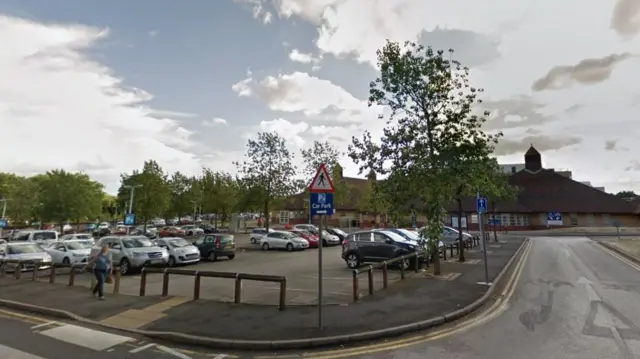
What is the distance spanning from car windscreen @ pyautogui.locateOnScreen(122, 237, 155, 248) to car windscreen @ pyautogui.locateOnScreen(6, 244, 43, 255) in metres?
5.66

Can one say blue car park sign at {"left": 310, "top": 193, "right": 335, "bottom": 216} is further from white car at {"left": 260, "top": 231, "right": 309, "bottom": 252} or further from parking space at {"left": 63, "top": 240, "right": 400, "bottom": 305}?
white car at {"left": 260, "top": 231, "right": 309, "bottom": 252}

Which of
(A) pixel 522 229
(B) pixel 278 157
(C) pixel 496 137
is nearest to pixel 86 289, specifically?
(C) pixel 496 137

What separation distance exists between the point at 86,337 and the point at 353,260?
38.9ft

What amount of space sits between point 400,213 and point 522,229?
5235cm

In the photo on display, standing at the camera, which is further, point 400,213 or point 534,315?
point 400,213

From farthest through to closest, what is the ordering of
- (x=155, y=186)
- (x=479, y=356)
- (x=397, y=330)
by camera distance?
(x=155, y=186) < (x=397, y=330) < (x=479, y=356)

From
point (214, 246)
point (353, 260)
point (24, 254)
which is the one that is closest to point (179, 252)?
point (214, 246)

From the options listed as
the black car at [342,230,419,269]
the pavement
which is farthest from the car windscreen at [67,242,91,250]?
the black car at [342,230,419,269]

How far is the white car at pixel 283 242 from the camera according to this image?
29.4 m

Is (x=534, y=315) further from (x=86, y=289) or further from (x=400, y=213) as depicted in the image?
(x=86, y=289)

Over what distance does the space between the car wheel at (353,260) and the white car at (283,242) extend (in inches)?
469

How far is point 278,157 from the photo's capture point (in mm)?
41500

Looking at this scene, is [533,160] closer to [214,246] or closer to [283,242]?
[283,242]

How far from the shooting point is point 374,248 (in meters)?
17.0
